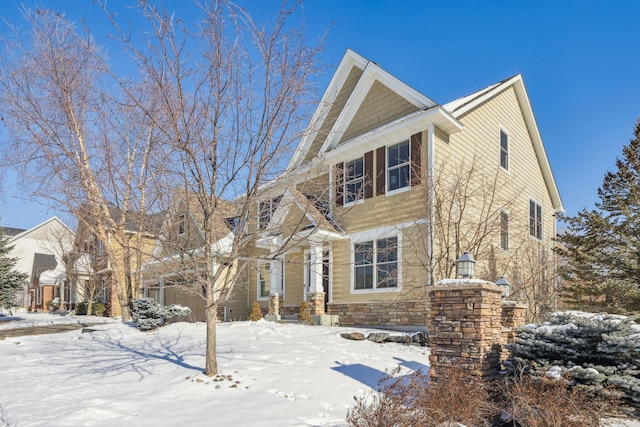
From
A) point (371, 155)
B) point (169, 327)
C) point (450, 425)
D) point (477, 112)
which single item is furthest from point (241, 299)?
point (450, 425)

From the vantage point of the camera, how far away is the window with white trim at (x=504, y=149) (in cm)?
1634

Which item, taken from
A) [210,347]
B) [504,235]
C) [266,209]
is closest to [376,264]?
[504,235]

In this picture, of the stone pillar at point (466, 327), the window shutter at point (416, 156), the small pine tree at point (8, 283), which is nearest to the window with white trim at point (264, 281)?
the window shutter at point (416, 156)

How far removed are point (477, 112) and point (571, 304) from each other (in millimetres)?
6781

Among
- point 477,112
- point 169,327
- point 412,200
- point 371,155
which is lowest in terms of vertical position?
point 169,327

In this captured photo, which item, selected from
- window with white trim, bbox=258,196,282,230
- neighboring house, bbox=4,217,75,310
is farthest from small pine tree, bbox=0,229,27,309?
window with white trim, bbox=258,196,282,230

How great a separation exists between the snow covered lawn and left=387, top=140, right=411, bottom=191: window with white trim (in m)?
4.53

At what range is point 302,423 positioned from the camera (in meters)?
5.71

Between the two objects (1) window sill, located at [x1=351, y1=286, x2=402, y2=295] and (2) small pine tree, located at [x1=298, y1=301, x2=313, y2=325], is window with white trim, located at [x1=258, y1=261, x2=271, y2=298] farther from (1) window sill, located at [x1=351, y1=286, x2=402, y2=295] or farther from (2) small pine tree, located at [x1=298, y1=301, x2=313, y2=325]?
(1) window sill, located at [x1=351, y1=286, x2=402, y2=295]

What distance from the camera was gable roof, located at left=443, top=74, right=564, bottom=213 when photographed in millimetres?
14611

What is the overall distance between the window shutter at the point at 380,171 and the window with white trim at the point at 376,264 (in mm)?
1508

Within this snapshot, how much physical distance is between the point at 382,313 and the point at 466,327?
7.44 meters

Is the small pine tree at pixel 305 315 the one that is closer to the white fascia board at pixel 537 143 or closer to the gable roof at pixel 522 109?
the gable roof at pixel 522 109

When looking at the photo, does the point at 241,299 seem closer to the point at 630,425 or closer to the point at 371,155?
the point at 371,155
